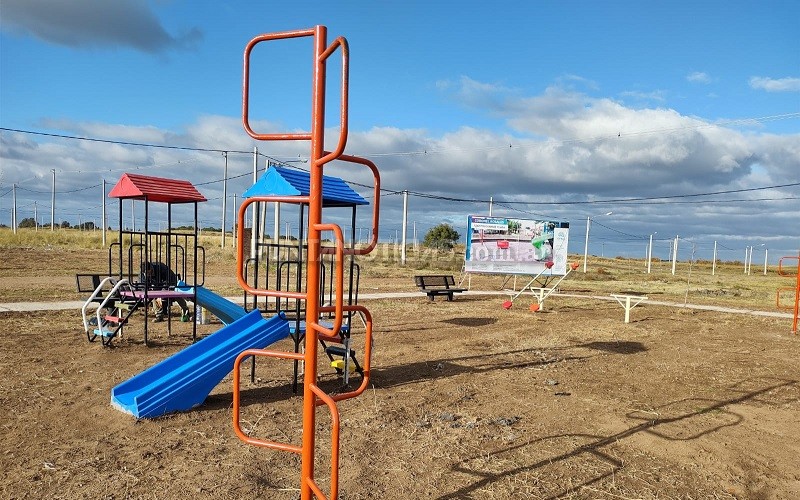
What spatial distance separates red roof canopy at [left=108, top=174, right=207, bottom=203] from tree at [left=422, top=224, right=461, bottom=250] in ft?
134

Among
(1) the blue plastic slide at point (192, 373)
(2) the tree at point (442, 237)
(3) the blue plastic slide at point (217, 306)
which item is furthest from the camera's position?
(2) the tree at point (442, 237)

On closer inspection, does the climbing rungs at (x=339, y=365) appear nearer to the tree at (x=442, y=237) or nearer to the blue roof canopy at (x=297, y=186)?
the blue roof canopy at (x=297, y=186)

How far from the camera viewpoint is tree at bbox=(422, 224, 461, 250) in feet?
167

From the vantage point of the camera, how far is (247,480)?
3.62m

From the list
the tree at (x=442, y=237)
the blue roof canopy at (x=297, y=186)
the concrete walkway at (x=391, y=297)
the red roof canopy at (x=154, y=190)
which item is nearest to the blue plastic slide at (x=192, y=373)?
the blue roof canopy at (x=297, y=186)

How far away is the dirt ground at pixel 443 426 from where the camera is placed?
367 cm

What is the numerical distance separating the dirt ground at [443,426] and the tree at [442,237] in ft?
136

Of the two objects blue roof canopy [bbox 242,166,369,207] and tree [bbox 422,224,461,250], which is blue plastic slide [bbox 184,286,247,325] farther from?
tree [bbox 422,224,461,250]

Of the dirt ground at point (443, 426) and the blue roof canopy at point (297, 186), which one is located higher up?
the blue roof canopy at point (297, 186)

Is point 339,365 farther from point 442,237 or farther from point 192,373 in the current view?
point 442,237

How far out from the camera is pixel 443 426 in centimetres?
483

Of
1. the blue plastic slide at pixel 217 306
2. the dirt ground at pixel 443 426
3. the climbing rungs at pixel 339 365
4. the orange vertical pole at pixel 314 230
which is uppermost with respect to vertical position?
the orange vertical pole at pixel 314 230

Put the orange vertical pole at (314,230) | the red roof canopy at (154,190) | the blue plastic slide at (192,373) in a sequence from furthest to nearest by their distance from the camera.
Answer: the red roof canopy at (154,190) < the blue plastic slide at (192,373) < the orange vertical pole at (314,230)

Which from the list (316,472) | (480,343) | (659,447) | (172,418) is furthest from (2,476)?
(480,343)
